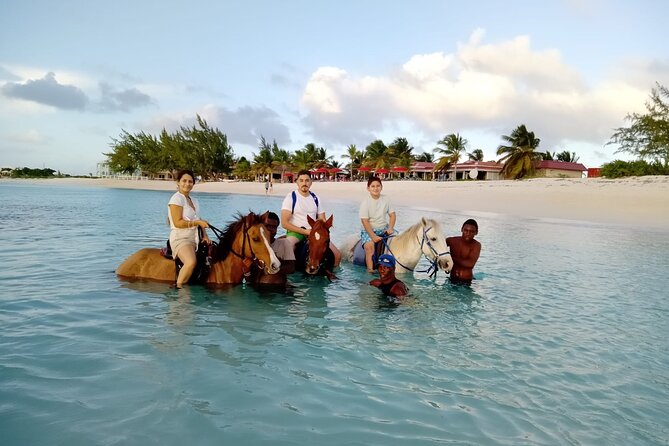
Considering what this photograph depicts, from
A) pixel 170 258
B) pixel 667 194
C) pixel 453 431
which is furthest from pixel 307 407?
pixel 667 194

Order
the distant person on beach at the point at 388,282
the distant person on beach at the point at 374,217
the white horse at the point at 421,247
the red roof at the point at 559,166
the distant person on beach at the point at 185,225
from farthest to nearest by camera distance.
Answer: the red roof at the point at 559,166
the distant person on beach at the point at 374,217
the white horse at the point at 421,247
the distant person on beach at the point at 388,282
the distant person on beach at the point at 185,225

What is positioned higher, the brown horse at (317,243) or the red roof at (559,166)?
the red roof at (559,166)

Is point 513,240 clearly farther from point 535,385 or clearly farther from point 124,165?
point 124,165

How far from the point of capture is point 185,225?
22.6 feet

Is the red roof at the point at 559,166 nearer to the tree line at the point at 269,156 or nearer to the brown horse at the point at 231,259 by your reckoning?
the tree line at the point at 269,156

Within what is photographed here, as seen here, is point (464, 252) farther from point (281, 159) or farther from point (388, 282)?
point (281, 159)

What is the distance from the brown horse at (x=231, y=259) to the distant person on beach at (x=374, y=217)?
2.59 meters

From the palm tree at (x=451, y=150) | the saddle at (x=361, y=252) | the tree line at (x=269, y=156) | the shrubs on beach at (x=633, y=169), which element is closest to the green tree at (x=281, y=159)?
the tree line at (x=269, y=156)

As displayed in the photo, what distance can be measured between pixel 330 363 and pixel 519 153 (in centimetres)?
6326

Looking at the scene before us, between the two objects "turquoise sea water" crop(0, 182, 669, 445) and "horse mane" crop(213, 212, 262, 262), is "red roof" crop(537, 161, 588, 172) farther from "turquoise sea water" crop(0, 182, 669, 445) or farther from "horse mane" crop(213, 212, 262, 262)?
"horse mane" crop(213, 212, 262, 262)

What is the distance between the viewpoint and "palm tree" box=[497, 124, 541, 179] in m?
60.9

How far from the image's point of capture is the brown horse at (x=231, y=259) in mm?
6777

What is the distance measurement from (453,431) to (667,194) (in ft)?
94.5

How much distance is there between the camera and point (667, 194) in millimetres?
25875
